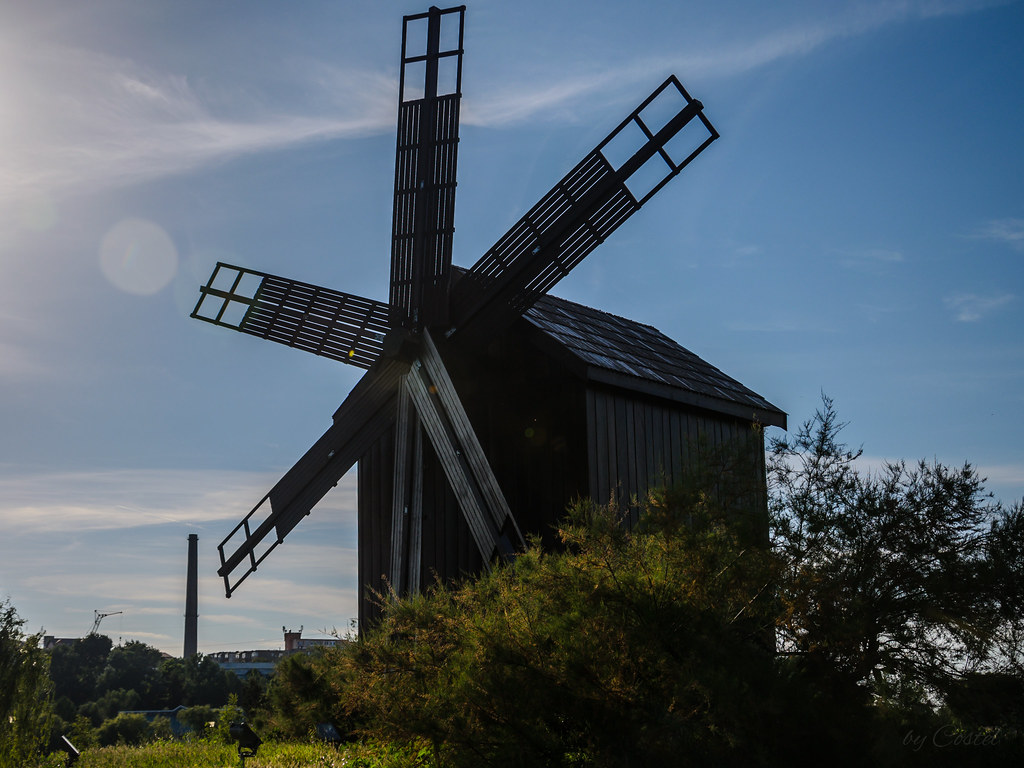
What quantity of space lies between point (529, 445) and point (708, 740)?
6.69m

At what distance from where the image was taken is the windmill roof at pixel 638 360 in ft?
38.0

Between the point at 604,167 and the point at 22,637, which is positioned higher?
the point at 604,167

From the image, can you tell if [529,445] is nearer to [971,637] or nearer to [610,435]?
[610,435]

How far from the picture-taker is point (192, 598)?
200 feet

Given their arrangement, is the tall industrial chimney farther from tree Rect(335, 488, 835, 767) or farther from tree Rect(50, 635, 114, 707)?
tree Rect(335, 488, 835, 767)

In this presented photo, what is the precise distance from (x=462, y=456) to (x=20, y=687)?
511 cm

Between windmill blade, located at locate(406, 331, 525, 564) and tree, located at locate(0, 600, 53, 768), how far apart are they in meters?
4.69

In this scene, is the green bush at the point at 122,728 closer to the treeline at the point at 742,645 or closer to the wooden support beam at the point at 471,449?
the wooden support beam at the point at 471,449

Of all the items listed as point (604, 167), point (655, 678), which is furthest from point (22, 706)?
point (604, 167)

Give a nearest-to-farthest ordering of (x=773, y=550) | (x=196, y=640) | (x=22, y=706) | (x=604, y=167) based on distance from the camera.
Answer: (x=773, y=550) → (x=22, y=706) → (x=604, y=167) → (x=196, y=640)

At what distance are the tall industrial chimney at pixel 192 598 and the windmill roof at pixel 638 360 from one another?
45783 millimetres

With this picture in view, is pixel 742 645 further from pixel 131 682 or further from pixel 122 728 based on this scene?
pixel 131 682

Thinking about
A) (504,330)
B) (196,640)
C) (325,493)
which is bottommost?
(196,640)

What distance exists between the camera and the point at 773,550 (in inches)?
248
